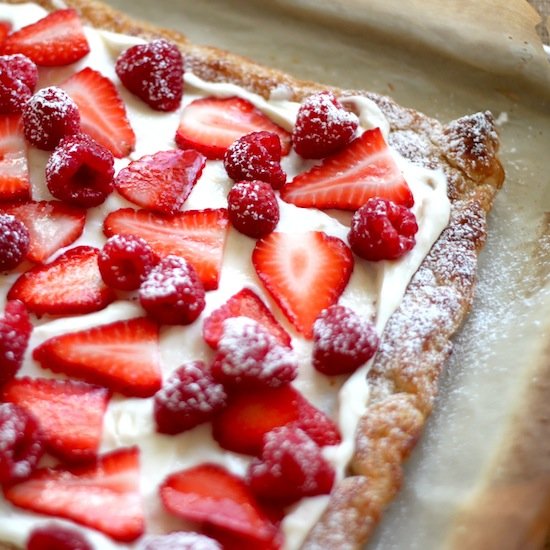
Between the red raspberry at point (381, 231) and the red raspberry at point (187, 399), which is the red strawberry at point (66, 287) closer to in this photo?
the red raspberry at point (187, 399)

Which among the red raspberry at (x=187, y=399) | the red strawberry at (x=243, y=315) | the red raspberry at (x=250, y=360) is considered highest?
the red raspberry at (x=250, y=360)

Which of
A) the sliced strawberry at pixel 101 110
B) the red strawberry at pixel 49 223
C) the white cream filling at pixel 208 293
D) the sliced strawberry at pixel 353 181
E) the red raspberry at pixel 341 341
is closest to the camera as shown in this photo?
the white cream filling at pixel 208 293

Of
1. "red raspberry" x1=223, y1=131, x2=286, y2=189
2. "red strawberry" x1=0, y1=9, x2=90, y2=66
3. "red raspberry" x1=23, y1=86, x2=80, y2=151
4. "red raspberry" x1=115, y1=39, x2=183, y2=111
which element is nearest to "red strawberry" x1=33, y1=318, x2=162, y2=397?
"red raspberry" x1=223, y1=131, x2=286, y2=189

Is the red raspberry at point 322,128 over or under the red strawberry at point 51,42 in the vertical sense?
over

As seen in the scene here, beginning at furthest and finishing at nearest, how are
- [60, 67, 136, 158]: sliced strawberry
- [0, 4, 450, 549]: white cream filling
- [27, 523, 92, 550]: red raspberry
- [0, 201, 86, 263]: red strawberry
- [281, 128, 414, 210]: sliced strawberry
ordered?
1. [60, 67, 136, 158]: sliced strawberry
2. [281, 128, 414, 210]: sliced strawberry
3. [0, 201, 86, 263]: red strawberry
4. [0, 4, 450, 549]: white cream filling
5. [27, 523, 92, 550]: red raspberry

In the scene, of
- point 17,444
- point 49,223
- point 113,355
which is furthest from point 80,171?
point 17,444

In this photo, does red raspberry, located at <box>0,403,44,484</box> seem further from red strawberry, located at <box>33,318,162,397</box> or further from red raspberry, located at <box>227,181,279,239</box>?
red raspberry, located at <box>227,181,279,239</box>

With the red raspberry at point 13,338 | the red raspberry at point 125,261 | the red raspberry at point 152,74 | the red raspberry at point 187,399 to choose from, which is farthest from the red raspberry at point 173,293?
the red raspberry at point 152,74

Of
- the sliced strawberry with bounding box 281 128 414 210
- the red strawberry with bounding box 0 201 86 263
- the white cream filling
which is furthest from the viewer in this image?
the sliced strawberry with bounding box 281 128 414 210
